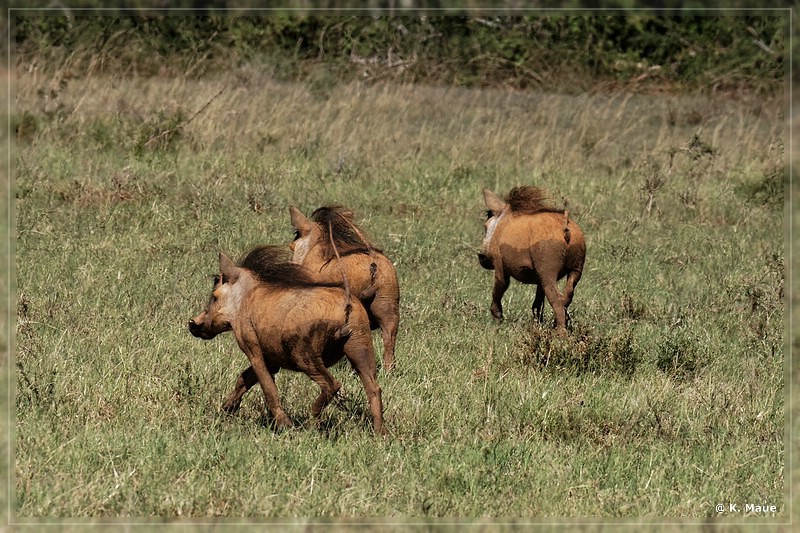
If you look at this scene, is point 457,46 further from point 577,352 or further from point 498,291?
point 577,352

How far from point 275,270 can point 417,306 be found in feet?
9.70

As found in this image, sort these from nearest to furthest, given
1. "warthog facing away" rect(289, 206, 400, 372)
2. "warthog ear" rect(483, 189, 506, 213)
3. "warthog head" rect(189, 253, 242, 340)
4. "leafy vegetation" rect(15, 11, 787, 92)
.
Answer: "warthog head" rect(189, 253, 242, 340) < "warthog facing away" rect(289, 206, 400, 372) < "warthog ear" rect(483, 189, 506, 213) < "leafy vegetation" rect(15, 11, 787, 92)

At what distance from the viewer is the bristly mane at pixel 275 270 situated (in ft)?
18.2

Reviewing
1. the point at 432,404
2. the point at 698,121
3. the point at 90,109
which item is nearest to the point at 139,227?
the point at 90,109

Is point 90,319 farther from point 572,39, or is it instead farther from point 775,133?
point 572,39

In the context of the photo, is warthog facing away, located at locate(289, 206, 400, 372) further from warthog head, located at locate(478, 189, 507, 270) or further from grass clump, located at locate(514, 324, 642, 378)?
warthog head, located at locate(478, 189, 507, 270)

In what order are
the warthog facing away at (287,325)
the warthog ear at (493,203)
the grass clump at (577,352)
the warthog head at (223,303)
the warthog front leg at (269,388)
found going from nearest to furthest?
the warthog facing away at (287,325)
the warthog front leg at (269,388)
the warthog head at (223,303)
the grass clump at (577,352)
the warthog ear at (493,203)

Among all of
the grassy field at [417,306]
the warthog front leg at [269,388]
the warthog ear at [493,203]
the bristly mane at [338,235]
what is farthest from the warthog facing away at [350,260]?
the warthog ear at [493,203]

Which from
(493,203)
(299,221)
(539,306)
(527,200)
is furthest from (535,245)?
(299,221)

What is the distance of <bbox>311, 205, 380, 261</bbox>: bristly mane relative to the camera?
6.74 meters

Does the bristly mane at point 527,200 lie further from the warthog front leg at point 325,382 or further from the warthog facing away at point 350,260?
the warthog front leg at point 325,382

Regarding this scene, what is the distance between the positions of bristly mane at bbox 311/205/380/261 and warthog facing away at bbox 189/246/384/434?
995 millimetres

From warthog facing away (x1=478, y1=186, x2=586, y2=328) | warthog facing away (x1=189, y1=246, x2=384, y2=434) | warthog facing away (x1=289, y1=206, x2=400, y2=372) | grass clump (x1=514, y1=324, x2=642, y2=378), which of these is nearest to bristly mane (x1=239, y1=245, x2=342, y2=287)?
warthog facing away (x1=189, y1=246, x2=384, y2=434)

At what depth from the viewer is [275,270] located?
5637 millimetres
